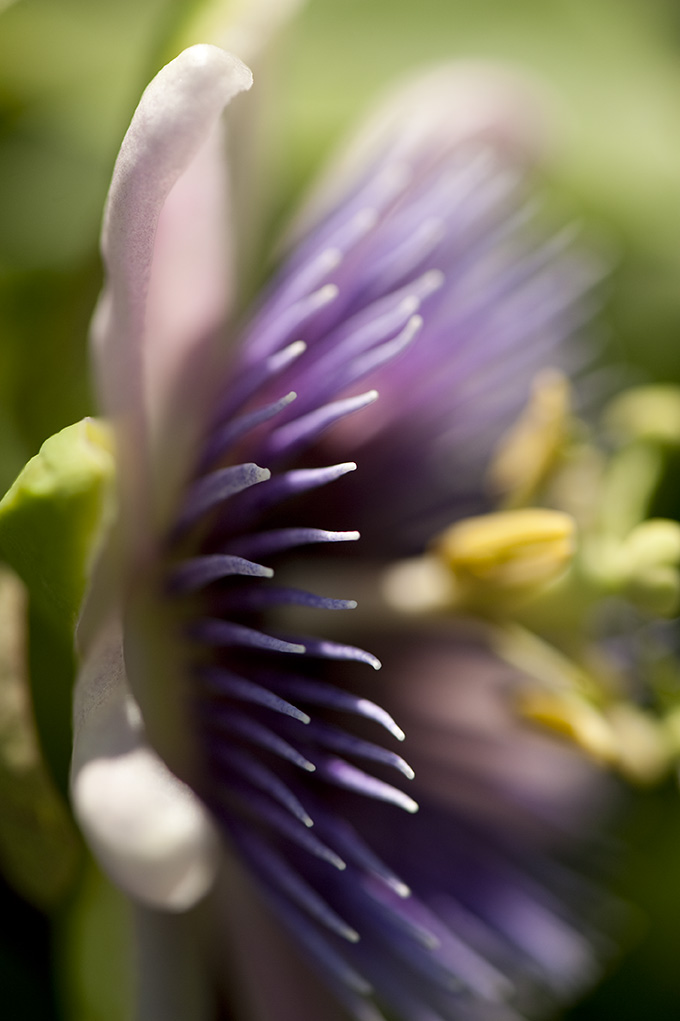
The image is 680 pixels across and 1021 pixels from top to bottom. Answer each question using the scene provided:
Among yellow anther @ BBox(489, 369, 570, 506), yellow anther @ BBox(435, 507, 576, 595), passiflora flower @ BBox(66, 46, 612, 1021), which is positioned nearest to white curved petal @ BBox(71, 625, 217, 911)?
passiflora flower @ BBox(66, 46, 612, 1021)

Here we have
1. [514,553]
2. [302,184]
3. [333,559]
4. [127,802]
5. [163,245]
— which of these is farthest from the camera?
[302,184]

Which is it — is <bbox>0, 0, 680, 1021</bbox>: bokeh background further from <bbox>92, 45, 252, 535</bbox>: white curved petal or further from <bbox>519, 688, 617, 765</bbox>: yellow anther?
<bbox>519, 688, 617, 765</bbox>: yellow anther

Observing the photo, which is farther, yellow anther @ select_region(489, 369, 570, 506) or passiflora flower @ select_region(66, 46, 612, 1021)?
yellow anther @ select_region(489, 369, 570, 506)

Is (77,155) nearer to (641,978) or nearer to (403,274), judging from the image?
(403,274)

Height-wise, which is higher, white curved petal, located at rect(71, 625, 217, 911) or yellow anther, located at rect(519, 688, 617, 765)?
white curved petal, located at rect(71, 625, 217, 911)

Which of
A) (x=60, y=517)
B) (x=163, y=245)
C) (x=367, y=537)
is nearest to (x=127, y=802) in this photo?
(x=60, y=517)

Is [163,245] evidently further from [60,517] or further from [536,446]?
[536,446]

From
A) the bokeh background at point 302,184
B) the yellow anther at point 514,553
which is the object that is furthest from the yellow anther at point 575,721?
the bokeh background at point 302,184
